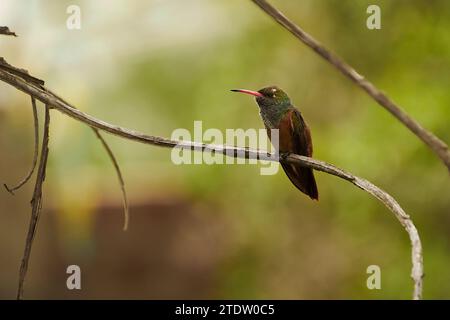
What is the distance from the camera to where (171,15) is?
8.37 meters

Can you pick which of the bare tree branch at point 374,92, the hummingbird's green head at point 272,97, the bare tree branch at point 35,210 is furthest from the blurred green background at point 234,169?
the bare tree branch at point 374,92

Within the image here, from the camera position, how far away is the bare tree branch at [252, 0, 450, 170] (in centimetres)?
49

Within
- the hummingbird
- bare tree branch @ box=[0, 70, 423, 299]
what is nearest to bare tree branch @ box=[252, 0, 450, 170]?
bare tree branch @ box=[0, 70, 423, 299]

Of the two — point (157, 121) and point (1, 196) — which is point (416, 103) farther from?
point (157, 121)

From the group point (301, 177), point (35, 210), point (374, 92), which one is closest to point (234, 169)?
point (301, 177)

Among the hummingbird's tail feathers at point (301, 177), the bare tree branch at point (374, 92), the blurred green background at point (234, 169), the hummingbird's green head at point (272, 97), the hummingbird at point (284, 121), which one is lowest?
the bare tree branch at point (374, 92)

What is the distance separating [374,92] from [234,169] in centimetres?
590

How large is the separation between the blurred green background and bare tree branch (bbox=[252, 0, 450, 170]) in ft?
8.72

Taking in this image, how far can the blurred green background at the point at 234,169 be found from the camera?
5004 millimetres

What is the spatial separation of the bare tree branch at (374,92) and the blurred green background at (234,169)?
8.72 feet

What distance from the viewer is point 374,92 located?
506 millimetres

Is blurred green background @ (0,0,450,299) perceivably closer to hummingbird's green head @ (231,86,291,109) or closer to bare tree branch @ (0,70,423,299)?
hummingbird's green head @ (231,86,291,109)

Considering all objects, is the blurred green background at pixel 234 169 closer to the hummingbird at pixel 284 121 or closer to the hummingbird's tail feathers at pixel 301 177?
the hummingbird at pixel 284 121

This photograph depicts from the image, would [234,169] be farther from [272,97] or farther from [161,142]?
[161,142]
